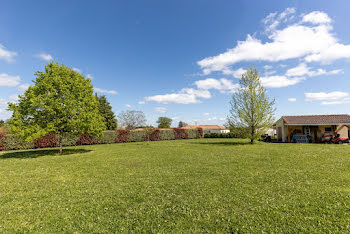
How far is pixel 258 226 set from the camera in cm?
424

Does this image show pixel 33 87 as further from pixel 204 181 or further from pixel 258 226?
pixel 258 226

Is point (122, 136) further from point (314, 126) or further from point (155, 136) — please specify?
point (314, 126)

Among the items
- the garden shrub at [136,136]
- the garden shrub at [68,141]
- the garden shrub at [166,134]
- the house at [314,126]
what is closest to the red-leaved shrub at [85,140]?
the garden shrub at [68,141]

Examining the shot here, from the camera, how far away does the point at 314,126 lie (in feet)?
87.2

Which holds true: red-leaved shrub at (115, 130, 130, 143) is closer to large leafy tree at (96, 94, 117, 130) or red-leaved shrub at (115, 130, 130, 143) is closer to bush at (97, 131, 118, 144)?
bush at (97, 131, 118, 144)

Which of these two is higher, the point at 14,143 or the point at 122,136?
the point at 122,136

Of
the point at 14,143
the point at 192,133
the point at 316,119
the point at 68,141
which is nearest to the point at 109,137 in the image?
the point at 68,141

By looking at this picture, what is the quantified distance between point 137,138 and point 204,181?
2650 centimetres

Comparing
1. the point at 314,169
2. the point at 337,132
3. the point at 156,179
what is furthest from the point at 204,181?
the point at 337,132

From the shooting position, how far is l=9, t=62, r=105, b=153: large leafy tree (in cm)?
1498

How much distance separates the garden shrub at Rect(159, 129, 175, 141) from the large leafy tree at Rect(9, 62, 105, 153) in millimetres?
18577

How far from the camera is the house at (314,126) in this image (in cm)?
2435

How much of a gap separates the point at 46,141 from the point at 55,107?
1209cm

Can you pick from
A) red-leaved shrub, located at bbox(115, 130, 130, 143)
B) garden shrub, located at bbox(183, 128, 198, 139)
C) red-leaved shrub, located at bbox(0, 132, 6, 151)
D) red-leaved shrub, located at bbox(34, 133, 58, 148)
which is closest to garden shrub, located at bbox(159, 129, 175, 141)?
garden shrub, located at bbox(183, 128, 198, 139)
